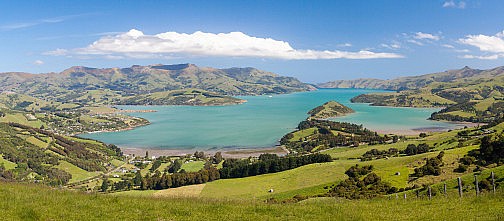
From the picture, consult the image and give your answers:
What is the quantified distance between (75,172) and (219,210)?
15560 centimetres

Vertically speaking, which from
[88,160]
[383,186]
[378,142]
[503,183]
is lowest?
[88,160]

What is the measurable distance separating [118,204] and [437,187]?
103 feet

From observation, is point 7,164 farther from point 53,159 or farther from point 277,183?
point 277,183

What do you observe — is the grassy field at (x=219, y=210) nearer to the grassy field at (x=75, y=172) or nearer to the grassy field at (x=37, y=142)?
the grassy field at (x=75, y=172)

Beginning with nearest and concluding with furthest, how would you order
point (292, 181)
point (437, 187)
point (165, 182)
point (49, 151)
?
point (437, 187) → point (292, 181) → point (165, 182) → point (49, 151)

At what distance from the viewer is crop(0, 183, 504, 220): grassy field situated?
15922 mm

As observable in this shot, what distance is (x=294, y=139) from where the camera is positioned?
18725 centimetres

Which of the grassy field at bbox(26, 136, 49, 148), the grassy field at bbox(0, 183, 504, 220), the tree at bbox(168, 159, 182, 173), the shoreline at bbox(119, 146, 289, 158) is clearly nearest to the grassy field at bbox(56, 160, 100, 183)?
the shoreline at bbox(119, 146, 289, 158)

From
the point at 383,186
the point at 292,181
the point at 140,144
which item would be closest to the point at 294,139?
the point at 140,144

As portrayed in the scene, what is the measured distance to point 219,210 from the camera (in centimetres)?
1762

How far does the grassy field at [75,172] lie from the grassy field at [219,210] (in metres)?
137

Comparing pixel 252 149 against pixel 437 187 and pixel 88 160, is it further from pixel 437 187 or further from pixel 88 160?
pixel 437 187

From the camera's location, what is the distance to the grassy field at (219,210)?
627 inches

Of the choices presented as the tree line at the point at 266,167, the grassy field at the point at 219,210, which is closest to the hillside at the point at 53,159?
the tree line at the point at 266,167
